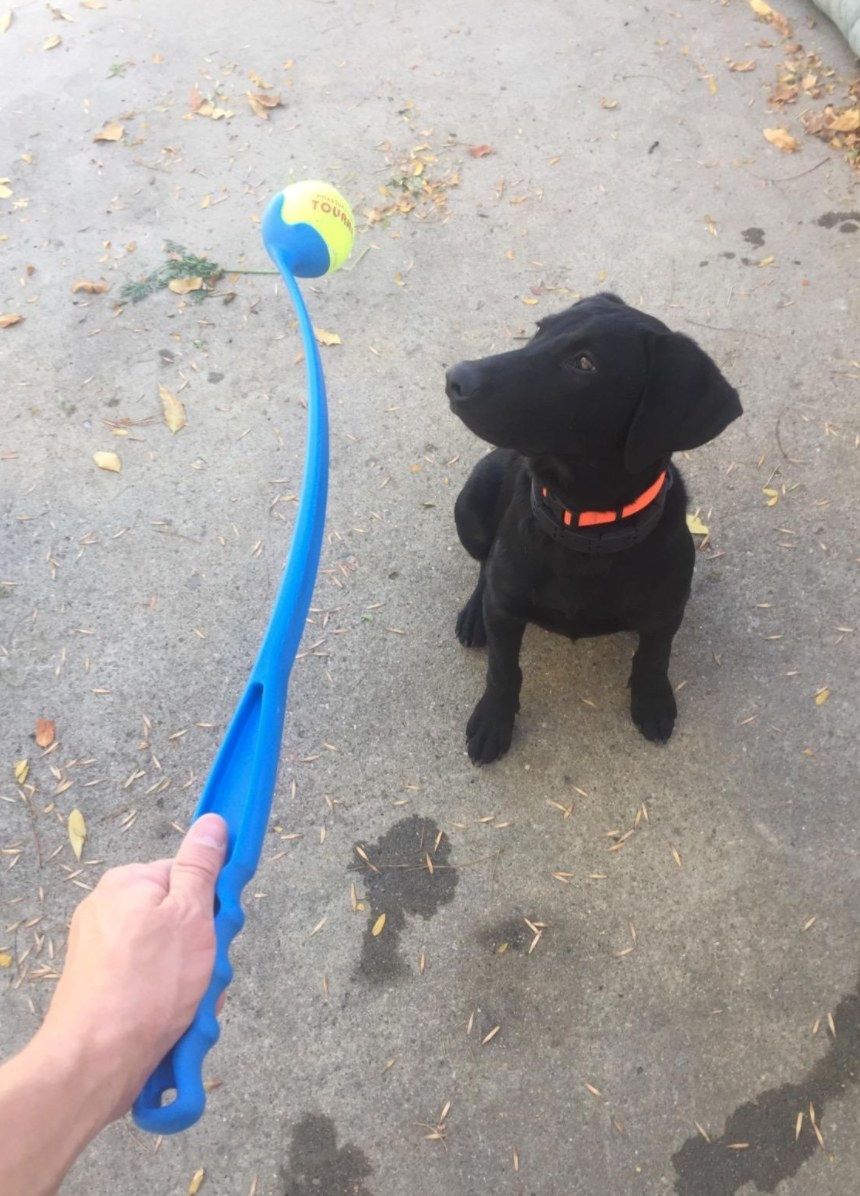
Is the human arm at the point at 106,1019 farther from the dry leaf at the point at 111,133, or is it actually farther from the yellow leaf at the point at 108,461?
the dry leaf at the point at 111,133

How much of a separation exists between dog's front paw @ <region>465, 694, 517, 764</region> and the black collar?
0.66m

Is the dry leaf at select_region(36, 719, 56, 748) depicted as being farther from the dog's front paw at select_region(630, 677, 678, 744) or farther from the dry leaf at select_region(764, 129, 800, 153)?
the dry leaf at select_region(764, 129, 800, 153)

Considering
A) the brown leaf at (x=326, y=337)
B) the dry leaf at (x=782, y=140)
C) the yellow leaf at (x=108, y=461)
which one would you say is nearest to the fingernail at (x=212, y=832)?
the yellow leaf at (x=108, y=461)

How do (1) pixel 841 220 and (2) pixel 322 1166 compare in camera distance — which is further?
(1) pixel 841 220

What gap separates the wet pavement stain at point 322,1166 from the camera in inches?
87.4

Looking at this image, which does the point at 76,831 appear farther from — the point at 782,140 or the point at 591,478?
the point at 782,140

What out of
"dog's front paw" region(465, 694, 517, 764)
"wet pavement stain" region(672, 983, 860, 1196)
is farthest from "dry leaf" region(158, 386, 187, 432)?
"wet pavement stain" region(672, 983, 860, 1196)

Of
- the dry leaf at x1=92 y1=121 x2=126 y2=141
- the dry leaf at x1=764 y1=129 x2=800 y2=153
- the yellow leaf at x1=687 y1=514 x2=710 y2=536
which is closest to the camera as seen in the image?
the yellow leaf at x1=687 y1=514 x2=710 y2=536

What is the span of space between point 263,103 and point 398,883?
4428 mm

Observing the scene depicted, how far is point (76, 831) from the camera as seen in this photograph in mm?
2768

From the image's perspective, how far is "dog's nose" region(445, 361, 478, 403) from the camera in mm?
2160

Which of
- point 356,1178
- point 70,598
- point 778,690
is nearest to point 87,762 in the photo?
point 70,598

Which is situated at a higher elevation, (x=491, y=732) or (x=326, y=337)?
(x=326, y=337)

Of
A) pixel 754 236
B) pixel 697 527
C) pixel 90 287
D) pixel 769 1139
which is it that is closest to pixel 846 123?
pixel 754 236
